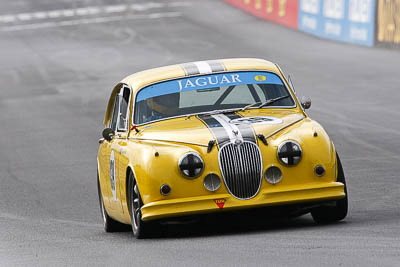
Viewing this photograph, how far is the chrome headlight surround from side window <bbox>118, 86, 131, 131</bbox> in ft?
6.02

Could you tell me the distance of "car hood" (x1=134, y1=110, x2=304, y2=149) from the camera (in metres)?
8.58

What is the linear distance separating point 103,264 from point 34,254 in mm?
1195

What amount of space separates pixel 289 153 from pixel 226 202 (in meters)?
→ 0.65

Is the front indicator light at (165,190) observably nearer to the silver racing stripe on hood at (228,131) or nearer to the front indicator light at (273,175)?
the silver racing stripe on hood at (228,131)

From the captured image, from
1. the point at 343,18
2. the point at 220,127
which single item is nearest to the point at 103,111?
the point at 343,18

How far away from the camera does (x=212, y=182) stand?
8.43 m

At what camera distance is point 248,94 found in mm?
9789

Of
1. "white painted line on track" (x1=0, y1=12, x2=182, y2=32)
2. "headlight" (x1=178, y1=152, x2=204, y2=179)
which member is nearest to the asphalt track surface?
"white painted line on track" (x1=0, y1=12, x2=182, y2=32)

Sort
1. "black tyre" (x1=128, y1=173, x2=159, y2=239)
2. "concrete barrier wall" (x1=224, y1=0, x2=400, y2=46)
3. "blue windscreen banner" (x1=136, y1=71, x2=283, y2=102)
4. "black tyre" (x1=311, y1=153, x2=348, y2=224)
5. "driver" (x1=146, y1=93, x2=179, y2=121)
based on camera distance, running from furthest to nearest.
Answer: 1. "concrete barrier wall" (x1=224, y1=0, x2=400, y2=46)
2. "blue windscreen banner" (x1=136, y1=71, x2=283, y2=102)
3. "driver" (x1=146, y1=93, x2=179, y2=121)
4. "black tyre" (x1=311, y1=153, x2=348, y2=224)
5. "black tyre" (x1=128, y1=173, x2=159, y2=239)

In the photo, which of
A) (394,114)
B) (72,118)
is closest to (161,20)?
(72,118)

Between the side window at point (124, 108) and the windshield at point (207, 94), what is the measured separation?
164 millimetres

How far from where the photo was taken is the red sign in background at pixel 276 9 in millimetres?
34537

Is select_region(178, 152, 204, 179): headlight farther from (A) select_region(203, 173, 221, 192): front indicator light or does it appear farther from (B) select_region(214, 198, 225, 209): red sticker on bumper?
(B) select_region(214, 198, 225, 209): red sticker on bumper

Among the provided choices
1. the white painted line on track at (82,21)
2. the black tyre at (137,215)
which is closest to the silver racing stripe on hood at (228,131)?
the black tyre at (137,215)
